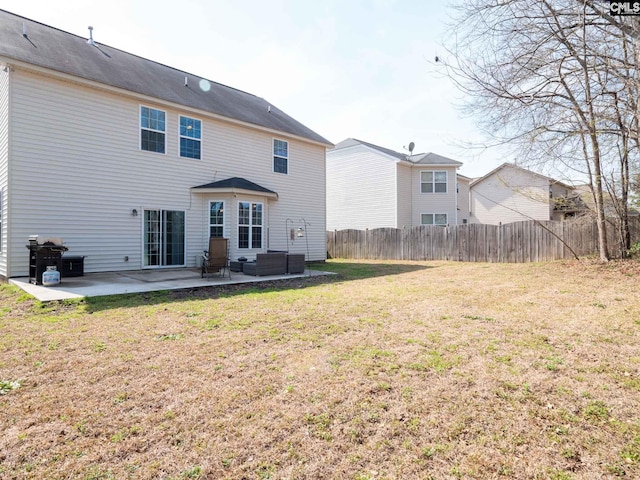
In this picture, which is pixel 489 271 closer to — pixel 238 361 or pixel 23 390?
pixel 238 361

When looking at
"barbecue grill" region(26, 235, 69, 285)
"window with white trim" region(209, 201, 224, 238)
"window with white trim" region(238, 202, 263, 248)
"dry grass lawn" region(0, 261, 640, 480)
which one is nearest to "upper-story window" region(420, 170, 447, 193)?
"window with white trim" region(238, 202, 263, 248)

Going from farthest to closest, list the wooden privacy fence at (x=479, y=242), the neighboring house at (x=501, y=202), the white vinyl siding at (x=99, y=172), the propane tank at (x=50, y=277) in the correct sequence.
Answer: the neighboring house at (x=501, y=202)
the wooden privacy fence at (x=479, y=242)
the white vinyl siding at (x=99, y=172)
the propane tank at (x=50, y=277)

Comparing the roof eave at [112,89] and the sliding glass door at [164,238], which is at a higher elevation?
the roof eave at [112,89]

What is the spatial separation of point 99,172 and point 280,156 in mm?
6548

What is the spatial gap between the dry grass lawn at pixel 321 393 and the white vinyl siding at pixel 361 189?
14.8 metres

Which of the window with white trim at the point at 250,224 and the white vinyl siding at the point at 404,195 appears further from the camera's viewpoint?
the white vinyl siding at the point at 404,195

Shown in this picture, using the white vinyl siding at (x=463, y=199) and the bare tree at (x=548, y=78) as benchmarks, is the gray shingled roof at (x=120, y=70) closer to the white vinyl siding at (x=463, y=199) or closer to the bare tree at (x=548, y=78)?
the bare tree at (x=548, y=78)

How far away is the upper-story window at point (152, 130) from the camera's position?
418 inches

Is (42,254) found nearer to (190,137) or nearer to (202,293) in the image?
(202,293)

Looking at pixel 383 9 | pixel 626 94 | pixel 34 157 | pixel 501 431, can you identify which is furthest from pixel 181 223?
pixel 626 94

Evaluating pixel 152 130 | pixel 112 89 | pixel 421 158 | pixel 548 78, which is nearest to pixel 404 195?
pixel 421 158

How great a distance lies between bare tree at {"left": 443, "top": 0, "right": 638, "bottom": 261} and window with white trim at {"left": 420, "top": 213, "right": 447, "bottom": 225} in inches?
412

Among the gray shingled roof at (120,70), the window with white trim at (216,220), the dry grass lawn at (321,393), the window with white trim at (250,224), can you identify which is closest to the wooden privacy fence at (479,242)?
the gray shingled roof at (120,70)

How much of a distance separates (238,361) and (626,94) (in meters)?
10.6
